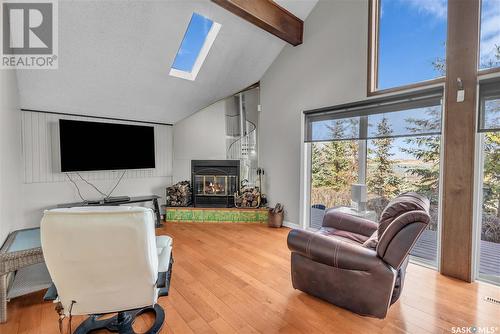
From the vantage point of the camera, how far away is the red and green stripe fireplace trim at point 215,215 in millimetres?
4367

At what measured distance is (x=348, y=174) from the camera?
3.48 m

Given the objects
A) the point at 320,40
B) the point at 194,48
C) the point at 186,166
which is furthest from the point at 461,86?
the point at 186,166

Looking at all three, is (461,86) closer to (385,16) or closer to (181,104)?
(385,16)

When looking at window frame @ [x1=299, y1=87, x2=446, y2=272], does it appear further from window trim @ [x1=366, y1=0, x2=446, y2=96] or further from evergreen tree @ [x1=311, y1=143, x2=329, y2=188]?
window trim @ [x1=366, y1=0, x2=446, y2=96]

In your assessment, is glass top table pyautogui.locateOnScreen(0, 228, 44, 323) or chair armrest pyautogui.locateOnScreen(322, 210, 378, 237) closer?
glass top table pyautogui.locateOnScreen(0, 228, 44, 323)

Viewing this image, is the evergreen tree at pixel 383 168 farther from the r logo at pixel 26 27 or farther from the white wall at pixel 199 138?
the r logo at pixel 26 27

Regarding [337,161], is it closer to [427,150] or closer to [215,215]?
[427,150]

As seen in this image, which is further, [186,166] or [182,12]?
[186,166]

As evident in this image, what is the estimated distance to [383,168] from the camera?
10.2ft

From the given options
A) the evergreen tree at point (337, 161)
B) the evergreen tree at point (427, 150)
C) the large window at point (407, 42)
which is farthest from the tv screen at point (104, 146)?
the evergreen tree at point (427, 150)

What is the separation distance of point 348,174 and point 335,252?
6.22 ft

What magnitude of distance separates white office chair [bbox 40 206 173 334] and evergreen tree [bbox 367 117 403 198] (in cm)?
282

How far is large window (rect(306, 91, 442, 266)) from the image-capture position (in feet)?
8.77

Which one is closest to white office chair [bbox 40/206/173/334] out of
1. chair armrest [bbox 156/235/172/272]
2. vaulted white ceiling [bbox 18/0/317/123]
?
chair armrest [bbox 156/235/172/272]
